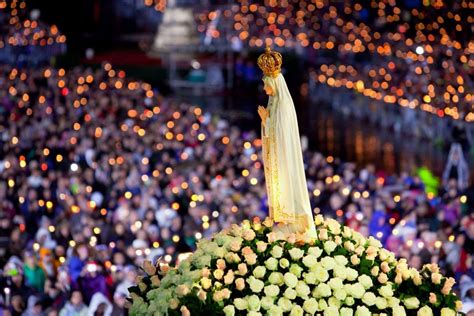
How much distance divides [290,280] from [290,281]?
1 cm

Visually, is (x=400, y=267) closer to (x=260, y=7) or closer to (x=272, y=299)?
(x=272, y=299)

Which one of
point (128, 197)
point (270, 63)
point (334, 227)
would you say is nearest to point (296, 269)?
point (334, 227)

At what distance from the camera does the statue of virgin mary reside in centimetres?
1476

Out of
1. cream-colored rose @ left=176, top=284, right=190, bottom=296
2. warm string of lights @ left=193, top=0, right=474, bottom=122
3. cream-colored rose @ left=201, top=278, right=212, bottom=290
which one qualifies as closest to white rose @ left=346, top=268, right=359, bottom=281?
cream-colored rose @ left=201, top=278, right=212, bottom=290

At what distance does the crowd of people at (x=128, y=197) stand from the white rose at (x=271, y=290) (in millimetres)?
7171

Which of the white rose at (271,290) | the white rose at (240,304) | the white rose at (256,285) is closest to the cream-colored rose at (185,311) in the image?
the white rose at (240,304)

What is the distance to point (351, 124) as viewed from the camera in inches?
1939

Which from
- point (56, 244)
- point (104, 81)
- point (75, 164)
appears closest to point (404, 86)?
point (104, 81)

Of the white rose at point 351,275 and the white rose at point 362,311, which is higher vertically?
the white rose at point 351,275

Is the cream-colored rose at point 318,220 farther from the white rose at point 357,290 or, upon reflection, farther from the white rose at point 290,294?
the white rose at point 290,294

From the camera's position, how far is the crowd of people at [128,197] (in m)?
23.6

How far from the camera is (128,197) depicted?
29.2m

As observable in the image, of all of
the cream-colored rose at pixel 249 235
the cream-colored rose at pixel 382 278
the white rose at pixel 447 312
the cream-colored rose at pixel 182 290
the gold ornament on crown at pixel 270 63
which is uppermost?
the gold ornament on crown at pixel 270 63

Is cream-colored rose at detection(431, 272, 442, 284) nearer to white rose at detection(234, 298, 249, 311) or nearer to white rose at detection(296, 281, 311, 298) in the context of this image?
white rose at detection(296, 281, 311, 298)
